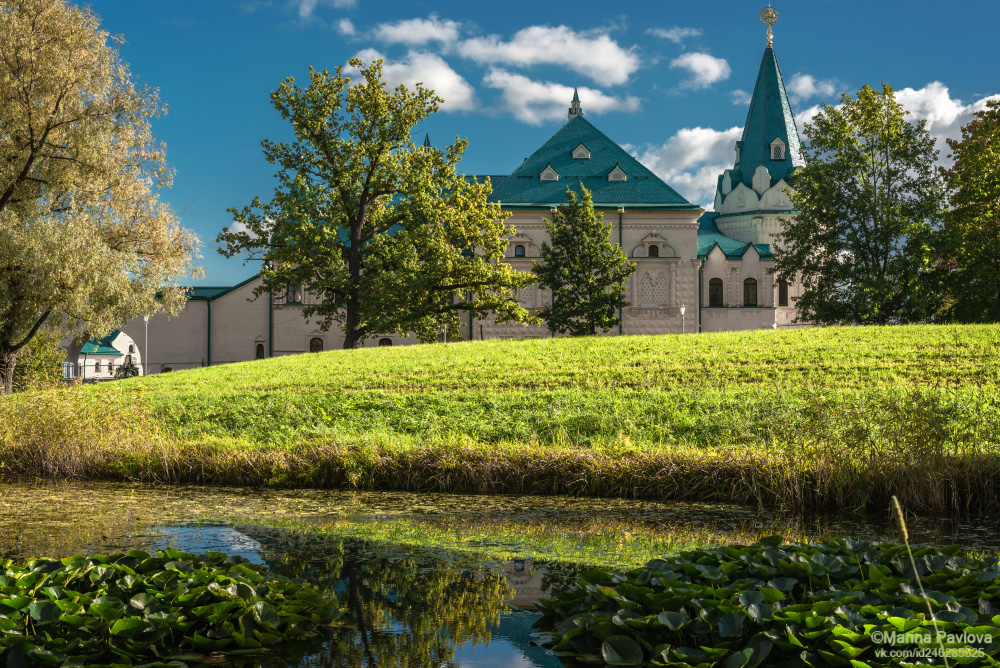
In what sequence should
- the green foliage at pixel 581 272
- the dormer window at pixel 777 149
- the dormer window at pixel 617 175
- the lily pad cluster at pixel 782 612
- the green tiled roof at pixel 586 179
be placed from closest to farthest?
the lily pad cluster at pixel 782 612, the green foliage at pixel 581 272, the green tiled roof at pixel 586 179, the dormer window at pixel 617 175, the dormer window at pixel 777 149

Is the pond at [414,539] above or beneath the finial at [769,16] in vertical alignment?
beneath

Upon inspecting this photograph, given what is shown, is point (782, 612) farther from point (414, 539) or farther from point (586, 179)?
point (586, 179)

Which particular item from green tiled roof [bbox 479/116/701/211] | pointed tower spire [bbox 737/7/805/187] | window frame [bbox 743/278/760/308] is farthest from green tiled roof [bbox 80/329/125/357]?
pointed tower spire [bbox 737/7/805/187]

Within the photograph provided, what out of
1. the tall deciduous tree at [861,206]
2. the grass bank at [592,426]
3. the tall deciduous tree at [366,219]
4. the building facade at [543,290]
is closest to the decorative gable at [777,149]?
the building facade at [543,290]

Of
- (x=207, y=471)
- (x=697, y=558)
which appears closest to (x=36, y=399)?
(x=207, y=471)

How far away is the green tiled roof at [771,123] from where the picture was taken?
215 ft

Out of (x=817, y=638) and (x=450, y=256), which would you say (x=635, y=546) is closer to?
(x=817, y=638)

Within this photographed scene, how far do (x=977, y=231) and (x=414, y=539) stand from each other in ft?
123

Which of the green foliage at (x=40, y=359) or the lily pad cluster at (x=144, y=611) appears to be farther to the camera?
the green foliage at (x=40, y=359)

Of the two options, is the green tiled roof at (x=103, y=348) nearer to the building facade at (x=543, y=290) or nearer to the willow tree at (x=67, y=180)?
the building facade at (x=543, y=290)

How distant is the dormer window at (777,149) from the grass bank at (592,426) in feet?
148

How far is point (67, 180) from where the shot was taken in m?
26.7

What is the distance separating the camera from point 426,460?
1084 cm

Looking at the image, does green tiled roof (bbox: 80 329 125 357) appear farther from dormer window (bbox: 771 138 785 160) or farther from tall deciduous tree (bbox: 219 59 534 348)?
dormer window (bbox: 771 138 785 160)
